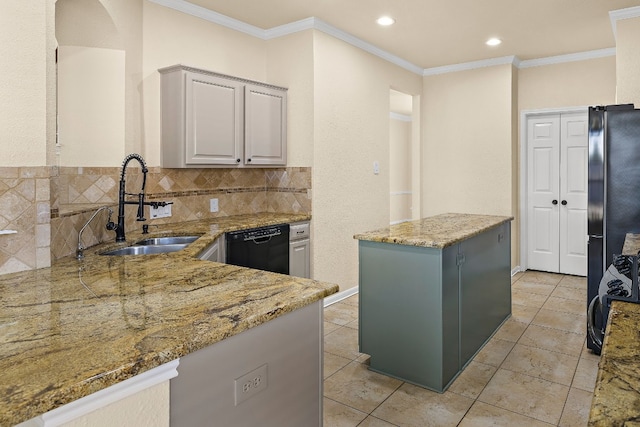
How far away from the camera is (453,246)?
9.02 ft

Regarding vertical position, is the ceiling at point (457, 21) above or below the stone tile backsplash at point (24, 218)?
above

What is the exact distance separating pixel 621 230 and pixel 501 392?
1.32 metres

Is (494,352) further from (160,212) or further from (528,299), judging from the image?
(160,212)

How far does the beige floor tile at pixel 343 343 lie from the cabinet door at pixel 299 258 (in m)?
0.64

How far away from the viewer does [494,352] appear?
3256 millimetres

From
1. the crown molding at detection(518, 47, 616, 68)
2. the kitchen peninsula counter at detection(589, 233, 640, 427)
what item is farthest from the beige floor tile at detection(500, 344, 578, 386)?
the crown molding at detection(518, 47, 616, 68)

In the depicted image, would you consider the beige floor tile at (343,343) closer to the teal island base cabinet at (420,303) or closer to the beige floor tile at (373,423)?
the teal island base cabinet at (420,303)

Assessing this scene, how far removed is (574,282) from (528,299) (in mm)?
1059

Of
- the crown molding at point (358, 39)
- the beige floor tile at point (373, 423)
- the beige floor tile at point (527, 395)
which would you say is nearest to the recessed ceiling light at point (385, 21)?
the crown molding at point (358, 39)

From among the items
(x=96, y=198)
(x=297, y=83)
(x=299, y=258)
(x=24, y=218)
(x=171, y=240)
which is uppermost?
(x=297, y=83)

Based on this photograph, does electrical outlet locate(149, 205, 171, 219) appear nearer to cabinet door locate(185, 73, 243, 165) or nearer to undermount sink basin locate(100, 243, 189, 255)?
cabinet door locate(185, 73, 243, 165)

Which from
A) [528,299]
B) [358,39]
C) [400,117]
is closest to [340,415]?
[528,299]

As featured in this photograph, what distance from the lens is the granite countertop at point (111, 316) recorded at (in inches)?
35.3

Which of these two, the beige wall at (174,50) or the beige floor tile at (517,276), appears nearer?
the beige wall at (174,50)
